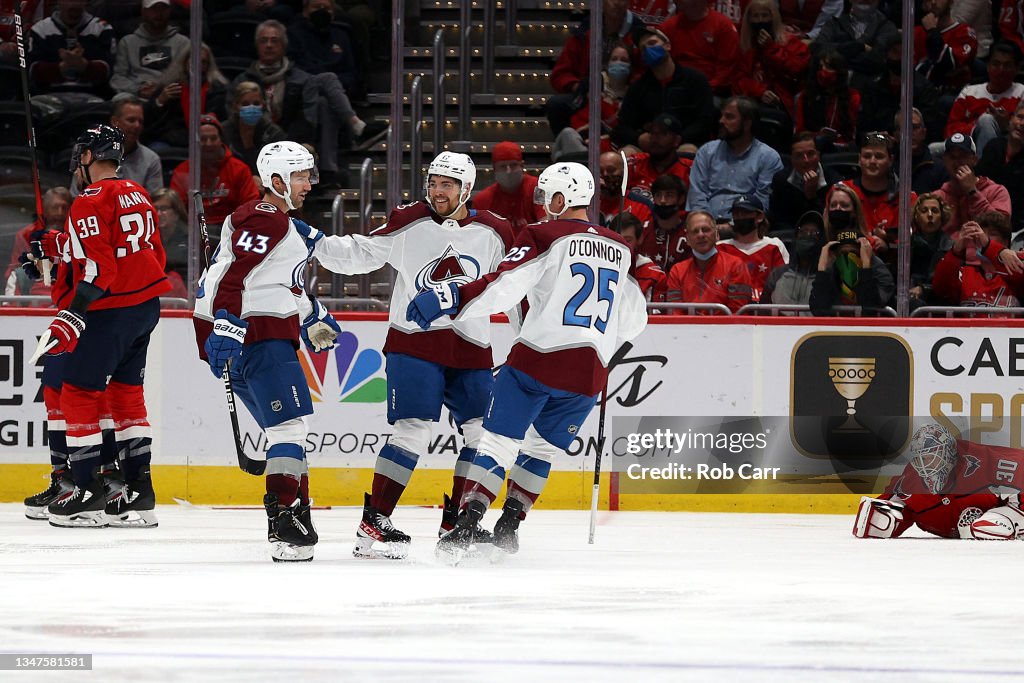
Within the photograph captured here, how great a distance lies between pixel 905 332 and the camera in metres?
7.54

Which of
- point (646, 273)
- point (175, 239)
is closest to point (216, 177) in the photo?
point (175, 239)

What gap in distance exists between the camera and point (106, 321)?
6371 millimetres

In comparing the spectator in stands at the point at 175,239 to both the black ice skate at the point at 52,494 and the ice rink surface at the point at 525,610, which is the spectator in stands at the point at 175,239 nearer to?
the black ice skate at the point at 52,494

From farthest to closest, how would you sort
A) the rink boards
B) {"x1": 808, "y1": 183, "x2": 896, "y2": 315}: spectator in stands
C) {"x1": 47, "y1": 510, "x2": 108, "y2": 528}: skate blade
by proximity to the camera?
{"x1": 808, "y1": 183, "x2": 896, "y2": 315}: spectator in stands, the rink boards, {"x1": 47, "y1": 510, "x2": 108, "y2": 528}: skate blade

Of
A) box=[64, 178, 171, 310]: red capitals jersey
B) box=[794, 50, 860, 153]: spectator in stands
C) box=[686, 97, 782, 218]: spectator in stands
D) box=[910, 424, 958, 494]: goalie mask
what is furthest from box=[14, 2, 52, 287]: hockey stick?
box=[794, 50, 860, 153]: spectator in stands

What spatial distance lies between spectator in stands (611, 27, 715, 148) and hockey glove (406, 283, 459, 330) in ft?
10.5

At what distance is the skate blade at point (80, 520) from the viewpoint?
638cm

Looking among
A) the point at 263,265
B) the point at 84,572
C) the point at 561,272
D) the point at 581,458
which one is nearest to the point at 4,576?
the point at 84,572

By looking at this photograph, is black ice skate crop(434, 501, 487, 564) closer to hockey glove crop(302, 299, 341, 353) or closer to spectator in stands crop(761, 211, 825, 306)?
hockey glove crop(302, 299, 341, 353)

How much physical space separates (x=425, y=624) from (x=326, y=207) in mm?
4660

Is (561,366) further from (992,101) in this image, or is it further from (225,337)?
(992,101)

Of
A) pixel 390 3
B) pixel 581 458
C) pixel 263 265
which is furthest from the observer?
pixel 390 3

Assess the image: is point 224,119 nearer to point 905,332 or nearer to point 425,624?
point 905,332

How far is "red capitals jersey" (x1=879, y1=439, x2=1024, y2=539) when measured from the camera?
20.2 ft
